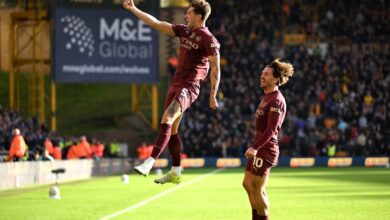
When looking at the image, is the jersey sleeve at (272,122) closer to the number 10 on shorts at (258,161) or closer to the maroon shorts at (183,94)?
the number 10 on shorts at (258,161)

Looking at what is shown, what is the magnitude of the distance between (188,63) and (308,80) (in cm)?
3978

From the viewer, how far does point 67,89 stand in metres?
70.7

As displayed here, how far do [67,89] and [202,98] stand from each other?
21819 mm

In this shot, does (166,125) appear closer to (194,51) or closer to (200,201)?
(194,51)

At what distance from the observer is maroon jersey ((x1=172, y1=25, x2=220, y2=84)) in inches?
522

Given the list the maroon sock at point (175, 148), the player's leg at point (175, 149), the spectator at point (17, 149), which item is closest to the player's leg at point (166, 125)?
the player's leg at point (175, 149)

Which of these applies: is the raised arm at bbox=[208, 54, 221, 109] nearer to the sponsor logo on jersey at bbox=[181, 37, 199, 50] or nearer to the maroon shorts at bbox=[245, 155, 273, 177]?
the sponsor logo on jersey at bbox=[181, 37, 199, 50]

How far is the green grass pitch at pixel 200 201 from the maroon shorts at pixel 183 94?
11.4 feet

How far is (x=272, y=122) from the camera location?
12.5 m

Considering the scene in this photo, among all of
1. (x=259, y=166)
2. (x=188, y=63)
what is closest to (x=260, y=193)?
(x=259, y=166)

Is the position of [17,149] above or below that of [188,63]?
below

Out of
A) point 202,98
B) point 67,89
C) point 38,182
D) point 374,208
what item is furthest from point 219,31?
point 374,208

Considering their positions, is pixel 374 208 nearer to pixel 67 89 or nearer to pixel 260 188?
pixel 260 188

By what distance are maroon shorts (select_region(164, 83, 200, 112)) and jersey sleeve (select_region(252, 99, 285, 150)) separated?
4.25 ft
